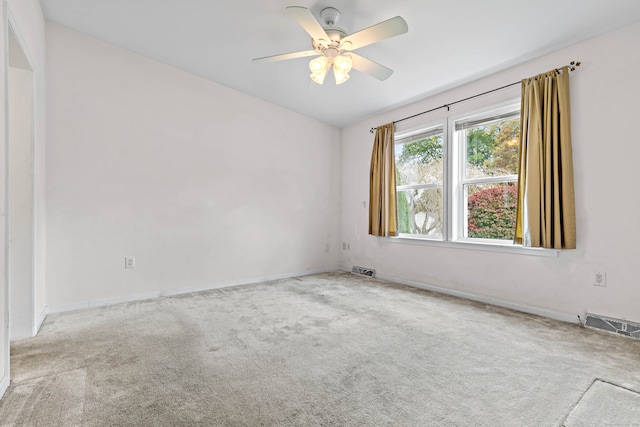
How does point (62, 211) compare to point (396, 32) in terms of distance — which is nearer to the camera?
point (396, 32)

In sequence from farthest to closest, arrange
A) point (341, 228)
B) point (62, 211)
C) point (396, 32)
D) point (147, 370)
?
point (341, 228) < point (62, 211) < point (396, 32) < point (147, 370)

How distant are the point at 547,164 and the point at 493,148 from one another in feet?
2.40

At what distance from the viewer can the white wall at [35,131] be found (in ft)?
5.69

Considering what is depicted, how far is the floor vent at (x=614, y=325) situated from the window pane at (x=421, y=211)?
5.70ft

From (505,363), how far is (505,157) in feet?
7.49

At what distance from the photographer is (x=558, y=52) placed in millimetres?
2941

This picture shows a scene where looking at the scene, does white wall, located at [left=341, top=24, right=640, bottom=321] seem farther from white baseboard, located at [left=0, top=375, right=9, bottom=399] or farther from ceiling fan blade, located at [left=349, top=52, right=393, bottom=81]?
white baseboard, located at [left=0, top=375, right=9, bottom=399]

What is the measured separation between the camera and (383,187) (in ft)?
15.0

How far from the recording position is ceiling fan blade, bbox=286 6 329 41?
2117 millimetres

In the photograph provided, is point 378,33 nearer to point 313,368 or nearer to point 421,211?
point 313,368

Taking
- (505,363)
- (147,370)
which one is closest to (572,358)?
(505,363)

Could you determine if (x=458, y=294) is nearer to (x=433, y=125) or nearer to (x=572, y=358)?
(x=572, y=358)

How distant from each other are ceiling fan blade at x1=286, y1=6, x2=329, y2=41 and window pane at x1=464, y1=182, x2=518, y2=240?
2.47 m

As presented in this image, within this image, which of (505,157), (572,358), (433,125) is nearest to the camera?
(572,358)
